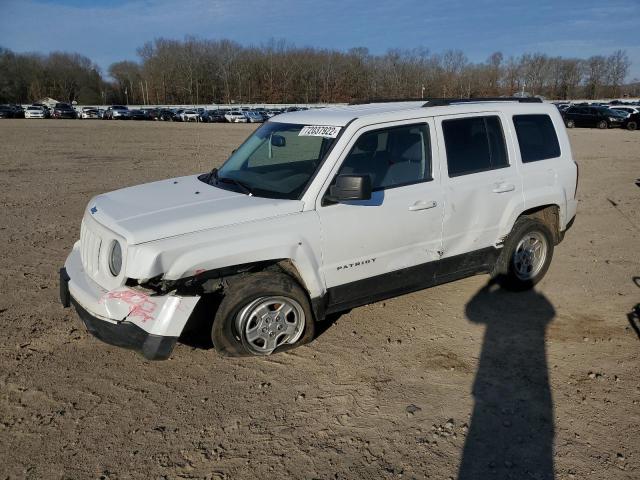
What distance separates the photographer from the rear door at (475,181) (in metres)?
4.71

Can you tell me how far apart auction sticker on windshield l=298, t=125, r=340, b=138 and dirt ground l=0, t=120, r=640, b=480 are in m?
1.75

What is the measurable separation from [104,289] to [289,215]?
147cm

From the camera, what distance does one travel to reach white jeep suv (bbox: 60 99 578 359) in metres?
3.65

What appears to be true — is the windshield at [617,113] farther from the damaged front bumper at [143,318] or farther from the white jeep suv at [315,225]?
the damaged front bumper at [143,318]

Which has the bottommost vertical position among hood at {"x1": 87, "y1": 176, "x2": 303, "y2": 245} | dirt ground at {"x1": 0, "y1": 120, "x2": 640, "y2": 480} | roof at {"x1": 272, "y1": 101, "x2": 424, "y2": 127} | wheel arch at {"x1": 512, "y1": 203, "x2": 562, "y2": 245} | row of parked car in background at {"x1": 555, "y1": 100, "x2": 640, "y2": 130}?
dirt ground at {"x1": 0, "y1": 120, "x2": 640, "y2": 480}

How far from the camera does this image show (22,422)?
11.1 ft

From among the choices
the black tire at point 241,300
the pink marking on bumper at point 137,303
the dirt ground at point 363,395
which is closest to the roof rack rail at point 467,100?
the dirt ground at point 363,395

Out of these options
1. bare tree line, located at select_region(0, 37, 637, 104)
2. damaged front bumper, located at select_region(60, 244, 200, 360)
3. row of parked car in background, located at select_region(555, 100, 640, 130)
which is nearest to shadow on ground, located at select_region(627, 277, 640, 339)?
damaged front bumper, located at select_region(60, 244, 200, 360)

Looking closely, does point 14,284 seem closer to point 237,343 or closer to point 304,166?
point 237,343

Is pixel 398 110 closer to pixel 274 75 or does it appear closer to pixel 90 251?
pixel 90 251

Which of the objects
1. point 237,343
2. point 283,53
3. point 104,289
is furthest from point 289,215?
point 283,53

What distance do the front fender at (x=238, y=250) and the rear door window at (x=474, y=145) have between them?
5.18ft

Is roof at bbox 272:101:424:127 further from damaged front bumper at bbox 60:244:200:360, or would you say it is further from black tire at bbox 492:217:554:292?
damaged front bumper at bbox 60:244:200:360

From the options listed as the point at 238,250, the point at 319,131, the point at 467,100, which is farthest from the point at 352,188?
the point at 467,100
